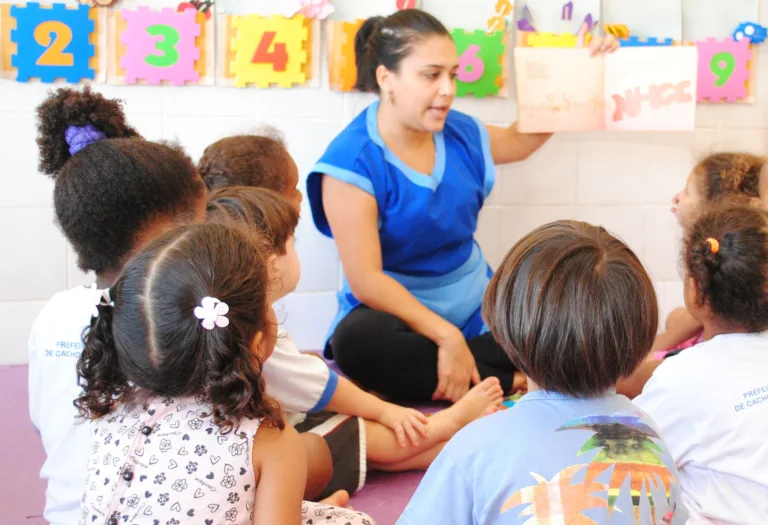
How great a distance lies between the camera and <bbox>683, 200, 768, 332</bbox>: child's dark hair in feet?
3.86

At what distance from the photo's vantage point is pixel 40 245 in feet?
6.76

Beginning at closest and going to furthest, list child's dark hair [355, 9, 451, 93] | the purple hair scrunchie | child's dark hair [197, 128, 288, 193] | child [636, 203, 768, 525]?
child [636, 203, 768, 525] < the purple hair scrunchie < child's dark hair [197, 128, 288, 193] < child's dark hair [355, 9, 451, 93]

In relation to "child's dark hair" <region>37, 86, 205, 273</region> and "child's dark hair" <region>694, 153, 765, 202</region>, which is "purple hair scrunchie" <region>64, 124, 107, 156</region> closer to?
"child's dark hair" <region>37, 86, 205, 273</region>

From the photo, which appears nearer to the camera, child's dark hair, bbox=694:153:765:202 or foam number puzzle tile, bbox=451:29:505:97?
child's dark hair, bbox=694:153:765:202

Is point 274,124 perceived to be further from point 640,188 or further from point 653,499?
point 653,499

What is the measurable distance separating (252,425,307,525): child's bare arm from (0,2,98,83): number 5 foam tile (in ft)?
4.45

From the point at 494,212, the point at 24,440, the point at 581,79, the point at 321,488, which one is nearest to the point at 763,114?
the point at 581,79

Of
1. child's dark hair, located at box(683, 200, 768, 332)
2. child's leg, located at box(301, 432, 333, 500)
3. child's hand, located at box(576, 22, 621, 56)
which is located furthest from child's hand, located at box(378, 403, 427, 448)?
child's hand, located at box(576, 22, 621, 56)

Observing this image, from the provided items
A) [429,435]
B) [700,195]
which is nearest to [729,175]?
[700,195]

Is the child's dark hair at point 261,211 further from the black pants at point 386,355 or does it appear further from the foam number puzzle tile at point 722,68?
the foam number puzzle tile at point 722,68

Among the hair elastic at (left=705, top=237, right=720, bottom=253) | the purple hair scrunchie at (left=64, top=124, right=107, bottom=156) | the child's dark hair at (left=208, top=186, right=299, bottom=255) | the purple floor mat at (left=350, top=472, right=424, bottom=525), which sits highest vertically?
the purple hair scrunchie at (left=64, top=124, right=107, bottom=156)

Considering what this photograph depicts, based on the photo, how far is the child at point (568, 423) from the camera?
2.59 feet

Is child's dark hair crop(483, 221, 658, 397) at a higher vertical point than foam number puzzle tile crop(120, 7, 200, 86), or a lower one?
lower

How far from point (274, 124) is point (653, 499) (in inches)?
61.8
